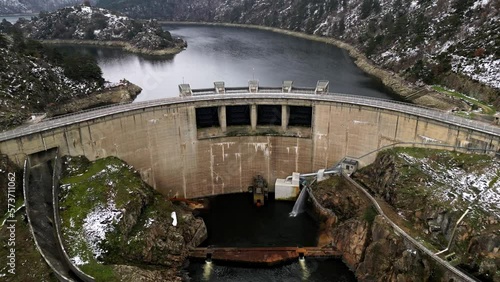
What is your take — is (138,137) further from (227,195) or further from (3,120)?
(3,120)

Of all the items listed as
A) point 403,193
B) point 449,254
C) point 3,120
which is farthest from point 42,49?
point 449,254

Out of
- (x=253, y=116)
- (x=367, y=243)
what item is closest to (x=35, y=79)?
(x=253, y=116)

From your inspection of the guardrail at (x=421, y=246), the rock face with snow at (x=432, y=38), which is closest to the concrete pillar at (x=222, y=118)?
the guardrail at (x=421, y=246)

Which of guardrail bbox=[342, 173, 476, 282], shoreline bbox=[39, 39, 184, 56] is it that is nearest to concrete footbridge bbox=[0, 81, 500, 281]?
guardrail bbox=[342, 173, 476, 282]

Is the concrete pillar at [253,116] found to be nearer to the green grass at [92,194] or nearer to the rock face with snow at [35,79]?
the green grass at [92,194]

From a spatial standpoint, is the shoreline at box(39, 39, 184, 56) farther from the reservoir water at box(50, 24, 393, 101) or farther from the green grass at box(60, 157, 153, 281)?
the green grass at box(60, 157, 153, 281)

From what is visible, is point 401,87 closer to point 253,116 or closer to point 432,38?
point 432,38
